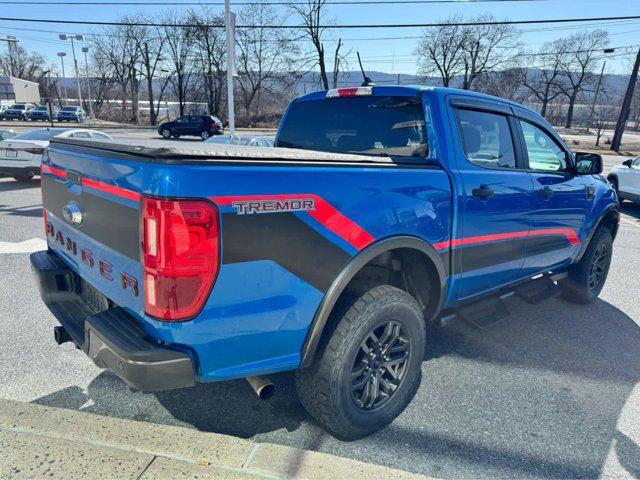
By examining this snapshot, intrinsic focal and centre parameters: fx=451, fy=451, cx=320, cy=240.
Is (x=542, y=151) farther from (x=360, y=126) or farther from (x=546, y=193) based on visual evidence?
(x=360, y=126)

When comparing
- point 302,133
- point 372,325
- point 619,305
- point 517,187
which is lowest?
point 619,305

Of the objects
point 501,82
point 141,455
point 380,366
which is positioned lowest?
point 141,455

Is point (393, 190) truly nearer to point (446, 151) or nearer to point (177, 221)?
point (446, 151)

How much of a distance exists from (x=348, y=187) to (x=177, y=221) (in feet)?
2.82

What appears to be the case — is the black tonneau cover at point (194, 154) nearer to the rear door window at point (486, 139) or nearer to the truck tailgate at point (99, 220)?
the truck tailgate at point (99, 220)

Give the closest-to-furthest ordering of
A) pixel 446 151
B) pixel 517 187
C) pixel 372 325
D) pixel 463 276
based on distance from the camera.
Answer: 1. pixel 372 325
2. pixel 446 151
3. pixel 463 276
4. pixel 517 187

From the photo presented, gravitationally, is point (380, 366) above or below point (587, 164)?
below

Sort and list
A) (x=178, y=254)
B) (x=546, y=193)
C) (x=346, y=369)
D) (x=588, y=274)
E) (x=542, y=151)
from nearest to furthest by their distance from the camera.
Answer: (x=178, y=254) < (x=346, y=369) < (x=546, y=193) < (x=542, y=151) < (x=588, y=274)

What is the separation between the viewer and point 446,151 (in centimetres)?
287

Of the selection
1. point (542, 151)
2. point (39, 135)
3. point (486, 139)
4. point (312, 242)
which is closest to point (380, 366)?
point (312, 242)

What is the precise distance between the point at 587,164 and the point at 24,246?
684 cm

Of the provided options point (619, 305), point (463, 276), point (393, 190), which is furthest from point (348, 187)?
point (619, 305)

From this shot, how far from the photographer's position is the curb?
2049 millimetres

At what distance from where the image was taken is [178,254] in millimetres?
1764
